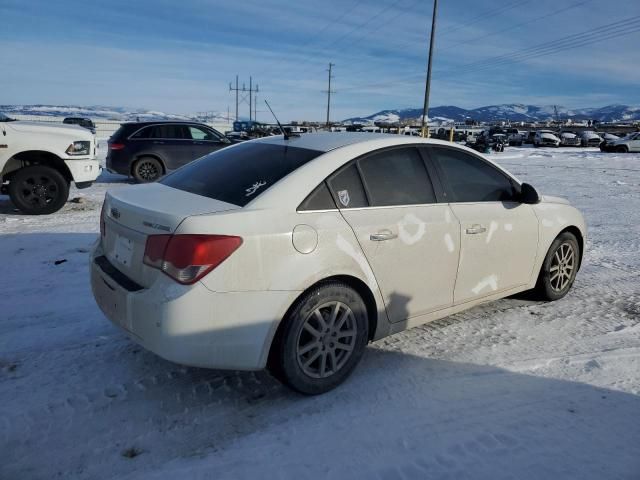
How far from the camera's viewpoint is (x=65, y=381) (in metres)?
3.02

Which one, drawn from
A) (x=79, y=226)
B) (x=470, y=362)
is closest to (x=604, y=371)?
(x=470, y=362)

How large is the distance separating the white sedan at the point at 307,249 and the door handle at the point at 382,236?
0.06ft

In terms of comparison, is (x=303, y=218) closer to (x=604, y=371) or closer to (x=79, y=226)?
(x=604, y=371)

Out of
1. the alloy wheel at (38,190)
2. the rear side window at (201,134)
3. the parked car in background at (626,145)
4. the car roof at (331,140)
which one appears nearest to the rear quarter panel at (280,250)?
the car roof at (331,140)

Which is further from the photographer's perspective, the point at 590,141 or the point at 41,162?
the point at 590,141

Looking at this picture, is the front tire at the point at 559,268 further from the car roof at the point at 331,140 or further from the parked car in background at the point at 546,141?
the parked car in background at the point at 546,141

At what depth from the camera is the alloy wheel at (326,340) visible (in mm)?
2838

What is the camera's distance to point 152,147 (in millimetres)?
11609

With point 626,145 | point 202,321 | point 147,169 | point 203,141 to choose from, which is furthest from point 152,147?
point 626,145

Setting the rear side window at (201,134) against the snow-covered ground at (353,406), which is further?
the rear side window at (201,134)

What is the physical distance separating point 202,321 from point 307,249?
2.25 ft

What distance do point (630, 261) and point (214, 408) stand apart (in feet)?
17.9

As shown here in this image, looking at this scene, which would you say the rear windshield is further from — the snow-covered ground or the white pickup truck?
the white pickup truck

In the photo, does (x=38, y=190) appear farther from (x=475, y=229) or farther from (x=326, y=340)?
(x=475, y=229)
